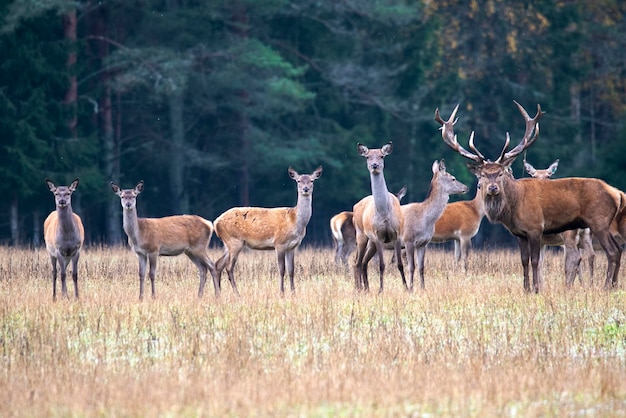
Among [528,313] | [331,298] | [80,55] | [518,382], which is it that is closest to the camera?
[518,382]

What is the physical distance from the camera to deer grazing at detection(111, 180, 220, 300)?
12508 millimetres

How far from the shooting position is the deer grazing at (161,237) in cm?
1251

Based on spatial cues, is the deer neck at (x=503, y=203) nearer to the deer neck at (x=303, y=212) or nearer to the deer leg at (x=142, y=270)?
the deer neck at (x=303, y=212)

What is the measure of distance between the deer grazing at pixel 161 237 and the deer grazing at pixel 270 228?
232 millimetres

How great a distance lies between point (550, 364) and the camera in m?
7.47

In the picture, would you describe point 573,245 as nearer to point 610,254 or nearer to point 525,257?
point 610,254

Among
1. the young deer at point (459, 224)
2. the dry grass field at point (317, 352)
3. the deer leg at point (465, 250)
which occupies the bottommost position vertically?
the dry grass field at point (317, 352)

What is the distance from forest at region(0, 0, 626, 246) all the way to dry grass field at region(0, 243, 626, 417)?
12.1 metres

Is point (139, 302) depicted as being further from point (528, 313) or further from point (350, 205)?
point (350, 205)

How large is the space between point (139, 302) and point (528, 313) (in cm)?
362

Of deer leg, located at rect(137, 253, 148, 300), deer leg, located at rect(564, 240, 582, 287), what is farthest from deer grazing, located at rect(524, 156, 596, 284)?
deer leg, located at rect(137, 253, 148, 300)

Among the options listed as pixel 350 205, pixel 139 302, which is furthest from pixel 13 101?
pixel 139 302

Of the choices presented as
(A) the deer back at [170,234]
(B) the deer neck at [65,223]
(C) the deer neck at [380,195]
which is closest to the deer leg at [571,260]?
(C) the deer neck at [380,195]

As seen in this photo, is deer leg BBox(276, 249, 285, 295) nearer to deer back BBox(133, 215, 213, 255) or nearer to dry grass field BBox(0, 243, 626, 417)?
dry grass field BBox(0, 243, 626, 417)
